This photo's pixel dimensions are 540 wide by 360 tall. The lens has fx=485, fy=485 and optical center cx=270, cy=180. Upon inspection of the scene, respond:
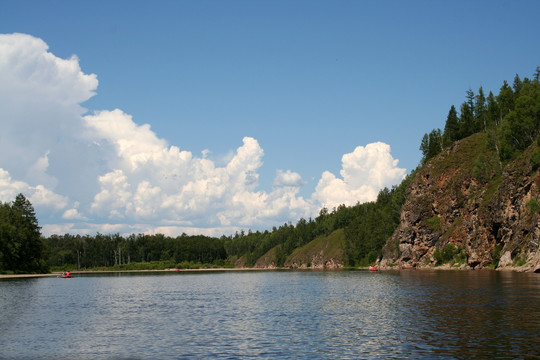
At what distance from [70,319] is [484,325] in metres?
39.9

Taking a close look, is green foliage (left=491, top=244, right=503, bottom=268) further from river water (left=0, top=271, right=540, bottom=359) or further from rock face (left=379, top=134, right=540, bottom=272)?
river water (left=0, top=271, right=540, bottom=359)

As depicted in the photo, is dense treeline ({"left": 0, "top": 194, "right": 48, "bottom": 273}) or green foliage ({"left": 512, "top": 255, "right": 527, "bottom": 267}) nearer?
green foliage ({"left": 512, "top": 255, "right": 527, "bottom": 267})

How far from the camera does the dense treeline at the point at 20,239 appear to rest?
16012 cm

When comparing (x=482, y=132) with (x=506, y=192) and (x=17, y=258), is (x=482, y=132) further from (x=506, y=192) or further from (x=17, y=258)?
(x=17, y=258)

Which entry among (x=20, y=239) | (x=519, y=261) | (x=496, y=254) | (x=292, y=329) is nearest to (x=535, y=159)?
(x=519, y=261)

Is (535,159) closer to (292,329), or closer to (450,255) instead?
(450,255)

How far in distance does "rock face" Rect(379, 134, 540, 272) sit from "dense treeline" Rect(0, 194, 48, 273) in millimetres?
137253

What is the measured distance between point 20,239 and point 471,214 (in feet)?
480

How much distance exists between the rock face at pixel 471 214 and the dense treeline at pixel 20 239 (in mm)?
137253

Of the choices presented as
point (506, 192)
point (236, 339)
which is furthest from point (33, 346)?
point (506, 192)

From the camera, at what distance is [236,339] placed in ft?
119

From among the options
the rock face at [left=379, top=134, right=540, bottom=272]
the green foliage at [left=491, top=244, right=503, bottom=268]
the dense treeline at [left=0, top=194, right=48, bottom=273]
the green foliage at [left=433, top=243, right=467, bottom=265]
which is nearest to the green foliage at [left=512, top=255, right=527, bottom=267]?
the rock face at [left=379, top=134, right=540, bottom=272]

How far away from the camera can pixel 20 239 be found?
163750 millimetres

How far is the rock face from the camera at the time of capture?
112 m
